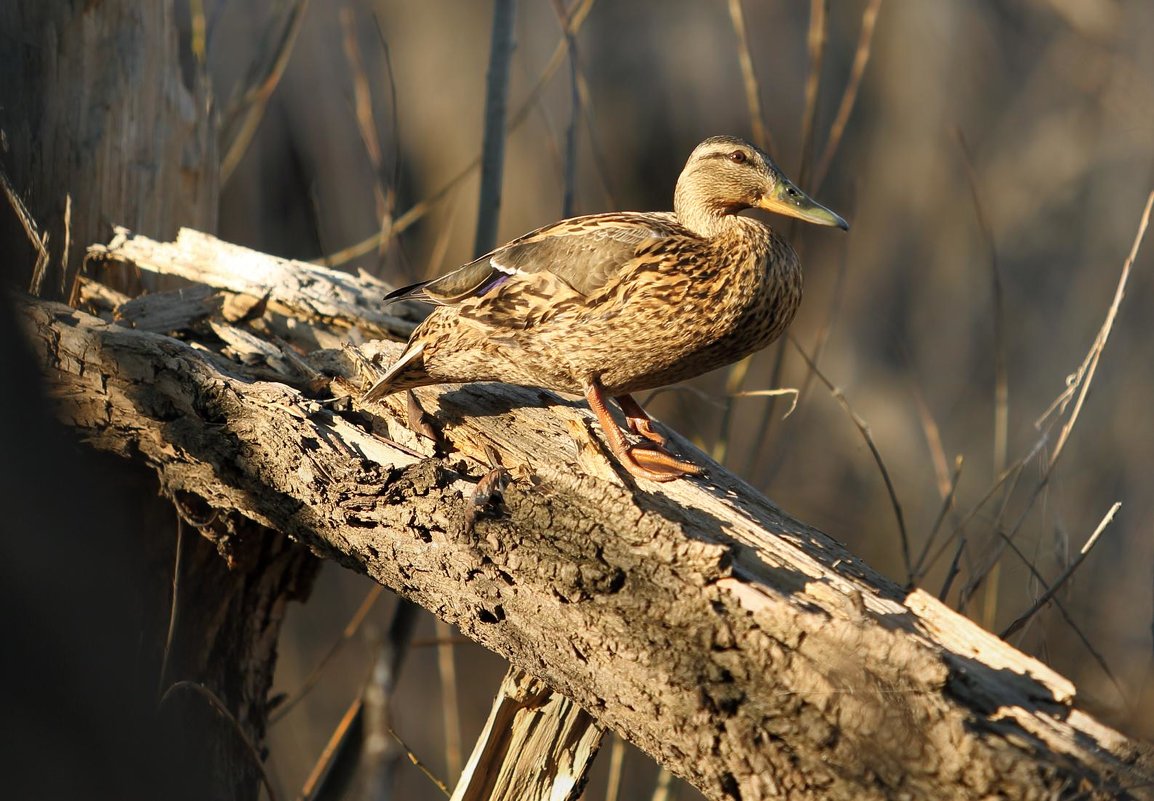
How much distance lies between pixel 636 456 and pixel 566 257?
21.1 inches

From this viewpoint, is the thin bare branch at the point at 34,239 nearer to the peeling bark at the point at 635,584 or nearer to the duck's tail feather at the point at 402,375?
the peeling bark at the point at 635,584

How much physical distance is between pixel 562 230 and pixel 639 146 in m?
5.57

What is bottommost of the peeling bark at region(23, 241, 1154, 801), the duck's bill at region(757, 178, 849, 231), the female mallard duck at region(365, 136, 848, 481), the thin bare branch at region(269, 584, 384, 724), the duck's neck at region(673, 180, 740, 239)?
the thin bare branch at region(269, 584, 384, 724)

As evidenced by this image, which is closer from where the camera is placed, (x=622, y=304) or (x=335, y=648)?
(x=622, y=304)

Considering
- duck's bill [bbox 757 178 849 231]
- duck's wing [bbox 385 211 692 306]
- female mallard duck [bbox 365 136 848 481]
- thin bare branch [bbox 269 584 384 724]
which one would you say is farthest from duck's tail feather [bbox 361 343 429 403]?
duck's bill [bbox 757 178 849 231]

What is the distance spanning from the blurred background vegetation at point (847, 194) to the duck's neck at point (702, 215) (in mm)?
3996

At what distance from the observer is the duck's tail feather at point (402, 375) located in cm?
273

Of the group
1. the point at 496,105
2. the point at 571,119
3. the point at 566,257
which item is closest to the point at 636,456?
the point at 566,257

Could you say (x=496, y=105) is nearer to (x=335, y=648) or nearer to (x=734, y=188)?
(x=734, y=188)

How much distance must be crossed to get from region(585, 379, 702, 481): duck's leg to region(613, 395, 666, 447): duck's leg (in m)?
0.14

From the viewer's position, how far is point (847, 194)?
7461mm

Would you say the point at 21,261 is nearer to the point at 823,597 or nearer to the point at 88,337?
the point at 88,337

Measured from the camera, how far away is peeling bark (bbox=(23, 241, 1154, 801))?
66.2 inches

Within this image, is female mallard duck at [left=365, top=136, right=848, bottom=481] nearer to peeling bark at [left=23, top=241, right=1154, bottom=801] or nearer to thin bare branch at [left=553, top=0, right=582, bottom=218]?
peeling bark at [left=23, top=241, right=1154, bottom=801]
